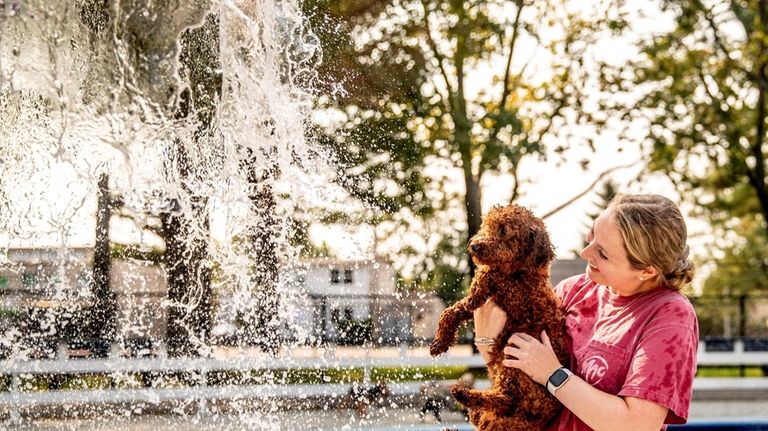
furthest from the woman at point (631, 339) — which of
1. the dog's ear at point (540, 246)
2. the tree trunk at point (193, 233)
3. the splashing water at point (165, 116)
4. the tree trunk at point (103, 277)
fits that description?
the tree trunk at point (103, 277)

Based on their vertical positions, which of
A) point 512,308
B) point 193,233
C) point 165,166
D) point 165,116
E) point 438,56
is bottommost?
point 512,308

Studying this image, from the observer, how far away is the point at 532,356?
1959 mm

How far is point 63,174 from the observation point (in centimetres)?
357

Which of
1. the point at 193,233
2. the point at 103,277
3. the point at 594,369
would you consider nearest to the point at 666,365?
the point at 594,369

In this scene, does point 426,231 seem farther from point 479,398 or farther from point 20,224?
point 479,398

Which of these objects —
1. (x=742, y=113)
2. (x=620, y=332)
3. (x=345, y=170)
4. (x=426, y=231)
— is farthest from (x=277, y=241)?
(x=742, y=113)

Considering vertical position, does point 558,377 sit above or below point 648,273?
below

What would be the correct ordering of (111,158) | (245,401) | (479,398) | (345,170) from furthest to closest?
(245,401)
(345,170)
(111,158)
(479,398)

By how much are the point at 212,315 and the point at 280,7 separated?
3.14 m

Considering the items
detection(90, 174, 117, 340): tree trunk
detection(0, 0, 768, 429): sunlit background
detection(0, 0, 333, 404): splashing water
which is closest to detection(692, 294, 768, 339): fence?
detection(0, 0, 768, 429): sunlit background

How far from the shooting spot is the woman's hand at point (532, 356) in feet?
6.34

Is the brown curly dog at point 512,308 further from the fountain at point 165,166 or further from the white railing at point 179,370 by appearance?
the white railing at point 179,370

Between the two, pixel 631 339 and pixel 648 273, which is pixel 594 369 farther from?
pixel 648 273

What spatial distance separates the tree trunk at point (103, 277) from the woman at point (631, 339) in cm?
275
